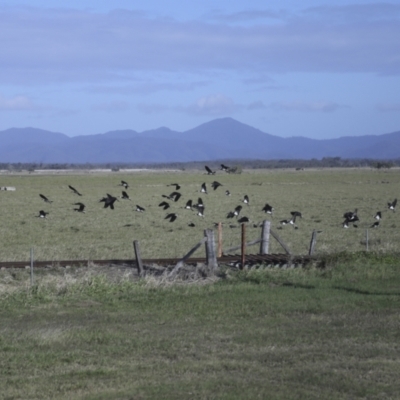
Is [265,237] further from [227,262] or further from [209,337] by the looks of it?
[209,337]

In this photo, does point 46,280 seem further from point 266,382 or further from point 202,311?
point 266,382

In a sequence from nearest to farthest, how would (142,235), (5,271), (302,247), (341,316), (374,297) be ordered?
1. (341,316)
2. (374,297)
3. (5,271)
4. (302,247)
5. (142,235)

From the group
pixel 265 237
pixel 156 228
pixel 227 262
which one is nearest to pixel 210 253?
pixel 227 262

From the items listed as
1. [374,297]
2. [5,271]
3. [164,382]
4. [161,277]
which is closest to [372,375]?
[164,382]

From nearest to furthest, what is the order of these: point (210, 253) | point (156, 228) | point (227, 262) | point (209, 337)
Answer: point (209, 337) → point (210, 253) → point (227, 262) → point (156, 228)

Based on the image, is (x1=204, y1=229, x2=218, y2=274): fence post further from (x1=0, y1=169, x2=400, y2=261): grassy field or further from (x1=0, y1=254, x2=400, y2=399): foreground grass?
(x1=0, y1=169, x2=400, y2=261): grassy field

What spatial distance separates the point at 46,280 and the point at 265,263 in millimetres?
5287

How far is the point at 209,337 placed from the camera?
11711 mm

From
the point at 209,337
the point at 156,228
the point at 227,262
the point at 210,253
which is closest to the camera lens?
the point at 209,337

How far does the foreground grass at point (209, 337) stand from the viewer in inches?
349

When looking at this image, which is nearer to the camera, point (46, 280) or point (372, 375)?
point (372, 375)

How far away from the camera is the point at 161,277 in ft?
55.8

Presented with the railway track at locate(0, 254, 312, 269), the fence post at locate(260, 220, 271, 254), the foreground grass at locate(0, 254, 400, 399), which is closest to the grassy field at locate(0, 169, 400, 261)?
the fence post at locate(260, 220, 271, 254)

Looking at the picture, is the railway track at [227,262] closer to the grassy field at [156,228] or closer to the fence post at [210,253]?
the fence post at [210,253]
